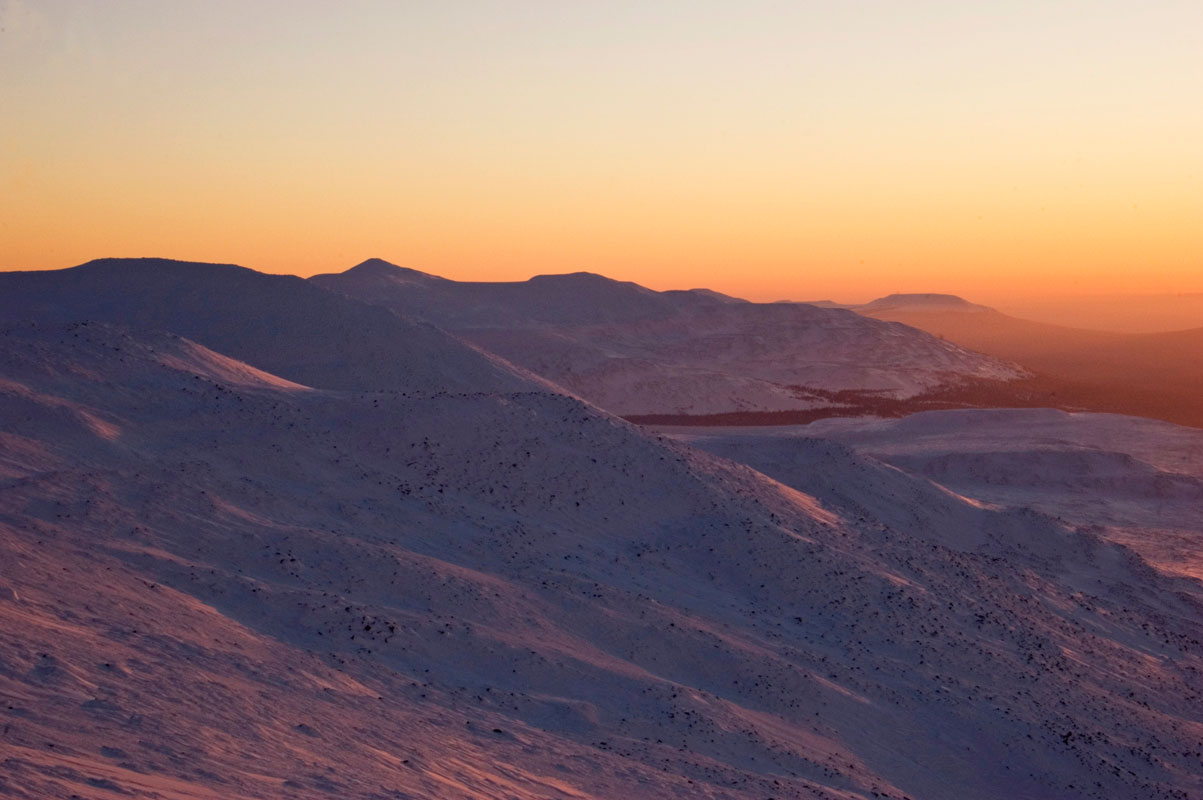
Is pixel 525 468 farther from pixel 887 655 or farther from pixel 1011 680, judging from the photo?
pixel 1011 680

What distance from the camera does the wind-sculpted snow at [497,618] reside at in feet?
29.2

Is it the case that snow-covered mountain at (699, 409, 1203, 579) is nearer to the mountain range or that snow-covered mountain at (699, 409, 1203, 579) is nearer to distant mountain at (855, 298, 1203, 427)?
the mountain range

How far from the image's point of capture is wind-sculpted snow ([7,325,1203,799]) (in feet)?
29.2

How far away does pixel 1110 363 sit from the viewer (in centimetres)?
9988

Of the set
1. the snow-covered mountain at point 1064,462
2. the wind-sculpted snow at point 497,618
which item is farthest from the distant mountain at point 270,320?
the wind-sculpted snow at point 497,618

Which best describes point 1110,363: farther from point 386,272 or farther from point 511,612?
point 511,612

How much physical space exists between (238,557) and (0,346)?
10390 millimetres

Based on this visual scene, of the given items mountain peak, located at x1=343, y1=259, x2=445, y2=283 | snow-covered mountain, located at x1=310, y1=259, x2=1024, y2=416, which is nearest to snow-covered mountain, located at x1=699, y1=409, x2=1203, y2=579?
snow-covered mountain, located at x1=310, y1=259, x2=1024, y2=416

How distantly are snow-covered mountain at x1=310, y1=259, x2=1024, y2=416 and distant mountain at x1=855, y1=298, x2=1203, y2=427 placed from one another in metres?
8.74

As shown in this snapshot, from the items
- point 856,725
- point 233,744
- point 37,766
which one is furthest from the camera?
point 856,725

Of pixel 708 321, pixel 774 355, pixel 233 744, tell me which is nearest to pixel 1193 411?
pixel 774 355

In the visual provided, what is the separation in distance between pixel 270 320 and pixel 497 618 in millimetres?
28857

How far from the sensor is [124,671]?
29.5 ft

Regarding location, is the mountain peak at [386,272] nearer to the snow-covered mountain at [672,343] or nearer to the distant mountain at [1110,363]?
the snow-covered mountain at [672,343]
